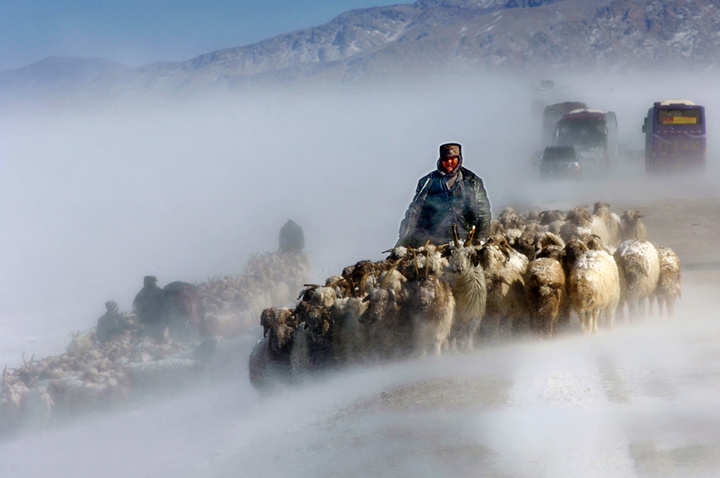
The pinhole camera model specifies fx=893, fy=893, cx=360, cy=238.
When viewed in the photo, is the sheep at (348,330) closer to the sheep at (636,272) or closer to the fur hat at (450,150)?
the fur hat at (450,150)

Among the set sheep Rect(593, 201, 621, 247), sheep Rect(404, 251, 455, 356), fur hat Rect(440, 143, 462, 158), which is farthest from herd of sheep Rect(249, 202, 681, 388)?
sheep Rect(593, 201, 621, 247)

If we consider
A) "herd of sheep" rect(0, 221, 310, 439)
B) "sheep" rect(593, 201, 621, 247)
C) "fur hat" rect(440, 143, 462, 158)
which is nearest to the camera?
"fur hat" rect(440, 143, 462, 158)

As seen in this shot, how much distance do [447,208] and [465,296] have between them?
1.87 meters

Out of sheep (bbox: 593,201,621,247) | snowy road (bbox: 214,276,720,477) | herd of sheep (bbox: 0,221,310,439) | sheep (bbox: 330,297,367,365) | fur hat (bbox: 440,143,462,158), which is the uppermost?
fur hat (bbox: 440,143,462,158)

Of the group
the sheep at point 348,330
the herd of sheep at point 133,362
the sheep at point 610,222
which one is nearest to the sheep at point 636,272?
the sheep at point 348,330

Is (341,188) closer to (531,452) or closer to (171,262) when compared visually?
(171,262)

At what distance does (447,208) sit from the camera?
9.89m

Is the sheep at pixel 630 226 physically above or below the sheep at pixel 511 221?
below

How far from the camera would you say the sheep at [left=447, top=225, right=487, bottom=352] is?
8242 millimetres

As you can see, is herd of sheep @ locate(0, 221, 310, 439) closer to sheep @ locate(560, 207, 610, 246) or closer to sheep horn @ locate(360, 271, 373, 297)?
sheep @ locate(560, 207, 610, 246)

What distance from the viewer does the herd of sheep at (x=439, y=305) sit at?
26.5 feet

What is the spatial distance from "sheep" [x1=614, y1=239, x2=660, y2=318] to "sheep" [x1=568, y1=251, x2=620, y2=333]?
402 mm

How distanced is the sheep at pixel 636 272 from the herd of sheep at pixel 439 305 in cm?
2

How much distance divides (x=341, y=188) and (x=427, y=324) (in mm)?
65783
